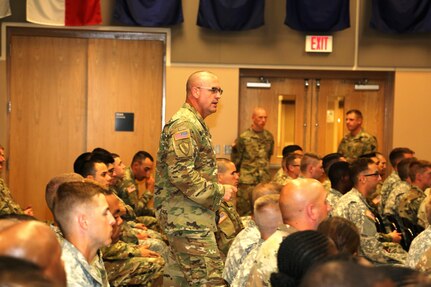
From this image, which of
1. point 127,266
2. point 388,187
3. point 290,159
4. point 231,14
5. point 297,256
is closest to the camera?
point 297,256

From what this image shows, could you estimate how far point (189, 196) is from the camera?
4574 mm

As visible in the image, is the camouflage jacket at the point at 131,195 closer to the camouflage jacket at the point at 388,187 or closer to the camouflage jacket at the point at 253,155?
the camouflage jacket at the point at 253,155

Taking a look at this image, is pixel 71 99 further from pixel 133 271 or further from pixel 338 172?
pixel 133 271

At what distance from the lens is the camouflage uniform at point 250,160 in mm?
9406

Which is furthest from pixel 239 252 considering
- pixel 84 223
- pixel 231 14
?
pixel 231 14

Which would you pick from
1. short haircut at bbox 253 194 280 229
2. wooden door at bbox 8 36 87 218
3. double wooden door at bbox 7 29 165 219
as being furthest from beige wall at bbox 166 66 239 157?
short haircut at bbox 253 194 280 229

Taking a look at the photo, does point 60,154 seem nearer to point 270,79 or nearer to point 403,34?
point 270,79

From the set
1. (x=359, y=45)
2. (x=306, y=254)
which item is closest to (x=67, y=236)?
(x=306, y=254)

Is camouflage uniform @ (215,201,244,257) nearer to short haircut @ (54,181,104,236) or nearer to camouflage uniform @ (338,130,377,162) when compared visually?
short haircut @ (54,181,104,236)

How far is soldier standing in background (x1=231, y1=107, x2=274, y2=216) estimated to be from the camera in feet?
30.8

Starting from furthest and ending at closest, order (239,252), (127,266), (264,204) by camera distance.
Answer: (127,266)
(239,252)
(264,204)

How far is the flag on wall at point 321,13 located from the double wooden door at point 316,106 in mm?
740

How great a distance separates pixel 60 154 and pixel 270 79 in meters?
2.94

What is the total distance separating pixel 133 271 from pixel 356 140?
5.15 meters
